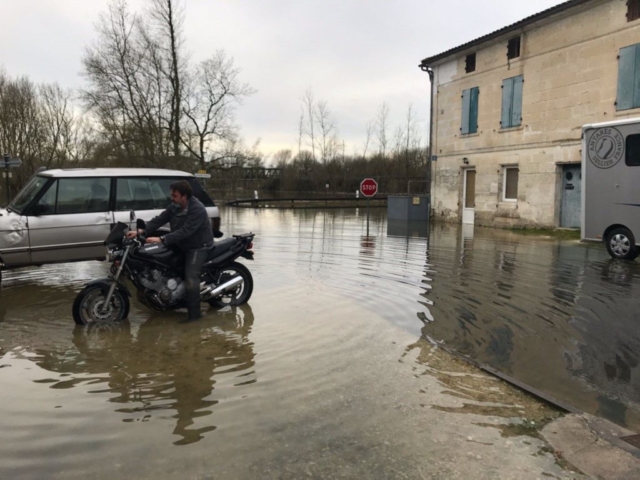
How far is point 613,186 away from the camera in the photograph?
1141 centimetres

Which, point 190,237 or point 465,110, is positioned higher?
point 465,110

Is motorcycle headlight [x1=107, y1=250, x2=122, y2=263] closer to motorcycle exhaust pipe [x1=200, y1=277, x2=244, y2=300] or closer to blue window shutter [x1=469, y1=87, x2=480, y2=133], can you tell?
motorcycle exhaust pipe [x1=200, y1=277, x2=244, y2=300]

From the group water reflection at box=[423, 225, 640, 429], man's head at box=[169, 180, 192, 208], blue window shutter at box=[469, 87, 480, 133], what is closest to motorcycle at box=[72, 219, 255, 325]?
man's head at box=[169, 180, 192, 208]

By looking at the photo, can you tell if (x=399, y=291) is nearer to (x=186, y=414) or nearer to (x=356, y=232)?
(x=186, y=414)

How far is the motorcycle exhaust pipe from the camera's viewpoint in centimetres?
637

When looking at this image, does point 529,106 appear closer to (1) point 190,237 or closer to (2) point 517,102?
(2) point 517,102

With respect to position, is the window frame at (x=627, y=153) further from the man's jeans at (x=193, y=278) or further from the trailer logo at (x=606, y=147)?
the man's jeans at (x=193, y=278)

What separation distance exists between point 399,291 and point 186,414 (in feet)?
15.5

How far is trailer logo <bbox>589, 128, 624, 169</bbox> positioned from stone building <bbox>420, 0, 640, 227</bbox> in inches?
192

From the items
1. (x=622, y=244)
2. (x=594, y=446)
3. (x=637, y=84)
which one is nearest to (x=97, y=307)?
(x=594, y=446)

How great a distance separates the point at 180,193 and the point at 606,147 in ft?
32.2

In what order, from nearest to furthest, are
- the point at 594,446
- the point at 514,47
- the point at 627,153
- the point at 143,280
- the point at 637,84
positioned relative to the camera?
the point at 594,446 < the point at 143,280 < the point at 627,153 < the point at 637,84 < the point at 514,47

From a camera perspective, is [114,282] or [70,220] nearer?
[114,282]

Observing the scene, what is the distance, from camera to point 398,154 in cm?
5162
